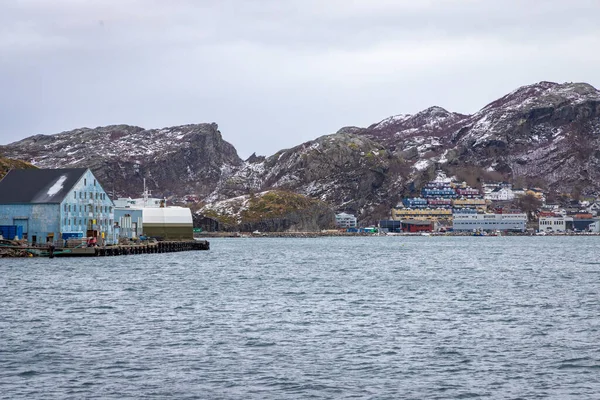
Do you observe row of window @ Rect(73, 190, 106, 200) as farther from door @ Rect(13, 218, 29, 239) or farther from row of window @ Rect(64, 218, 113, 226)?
door @ Rect(13, 218, 29, 239)

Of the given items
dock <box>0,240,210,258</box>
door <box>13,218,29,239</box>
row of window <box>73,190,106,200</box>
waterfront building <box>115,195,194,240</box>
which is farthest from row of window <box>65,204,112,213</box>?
waterfront building <box>115,195,194,240</box>

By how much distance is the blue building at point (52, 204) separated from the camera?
4414 inches

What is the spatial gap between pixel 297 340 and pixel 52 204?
78.1 metres

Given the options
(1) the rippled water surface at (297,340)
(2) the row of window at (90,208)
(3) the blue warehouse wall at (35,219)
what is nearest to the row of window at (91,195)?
(2) the row of window at (90,208)

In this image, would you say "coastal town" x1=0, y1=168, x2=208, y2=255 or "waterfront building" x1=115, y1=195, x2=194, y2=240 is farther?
"waterfront building" x1=115, y1=195, x2=194, y2=240

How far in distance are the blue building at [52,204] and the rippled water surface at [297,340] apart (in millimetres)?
39262

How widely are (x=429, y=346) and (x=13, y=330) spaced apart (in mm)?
20438

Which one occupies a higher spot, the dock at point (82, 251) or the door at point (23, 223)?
the door at point (23, 223)

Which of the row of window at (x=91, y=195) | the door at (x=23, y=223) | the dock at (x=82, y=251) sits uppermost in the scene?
the row of window at (x=91, y=195)

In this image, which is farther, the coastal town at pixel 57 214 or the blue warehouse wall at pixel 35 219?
the blue warehouse wall at pixel 35 219

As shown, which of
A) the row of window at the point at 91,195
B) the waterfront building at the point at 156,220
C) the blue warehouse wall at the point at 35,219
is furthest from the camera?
the waterfront building at the point at 156,220

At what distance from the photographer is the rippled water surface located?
30609 mm

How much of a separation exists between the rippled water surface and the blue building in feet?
129

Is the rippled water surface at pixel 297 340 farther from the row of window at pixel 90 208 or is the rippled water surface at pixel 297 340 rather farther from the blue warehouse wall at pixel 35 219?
the row of window at pixel 90 208
